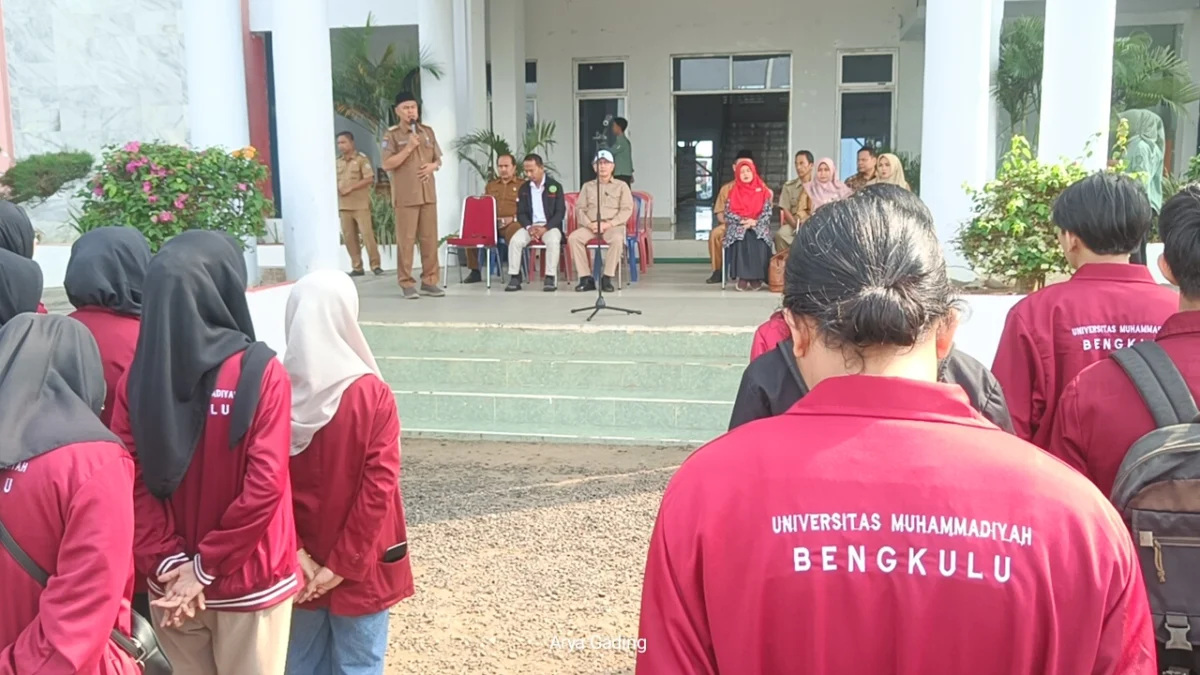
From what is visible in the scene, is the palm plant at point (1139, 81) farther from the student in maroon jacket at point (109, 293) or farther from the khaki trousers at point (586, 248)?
the student in maroon jacket at point (109, 293)

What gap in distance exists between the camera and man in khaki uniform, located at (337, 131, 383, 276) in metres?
10.3

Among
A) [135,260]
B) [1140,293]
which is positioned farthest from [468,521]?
[1140,293]

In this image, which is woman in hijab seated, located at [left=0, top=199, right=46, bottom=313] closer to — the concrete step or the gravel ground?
the gravel ground

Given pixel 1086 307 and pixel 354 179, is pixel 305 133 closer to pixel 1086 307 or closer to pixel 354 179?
pixel 354 179

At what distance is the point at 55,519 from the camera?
1571mm

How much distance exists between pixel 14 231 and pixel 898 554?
3024mm

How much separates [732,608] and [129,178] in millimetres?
6262

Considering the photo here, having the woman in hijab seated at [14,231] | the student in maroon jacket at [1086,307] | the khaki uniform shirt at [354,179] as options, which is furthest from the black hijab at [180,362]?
the khaki uniform shirt at [354,179]

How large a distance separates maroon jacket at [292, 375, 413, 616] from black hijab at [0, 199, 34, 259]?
1396mm

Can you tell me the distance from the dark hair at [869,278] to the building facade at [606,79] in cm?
560

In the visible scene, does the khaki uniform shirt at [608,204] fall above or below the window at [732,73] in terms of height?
below

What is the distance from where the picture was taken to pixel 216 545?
2096 mm

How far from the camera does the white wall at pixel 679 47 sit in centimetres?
1282

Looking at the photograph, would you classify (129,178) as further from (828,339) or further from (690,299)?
(828,339)
